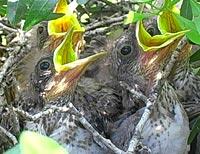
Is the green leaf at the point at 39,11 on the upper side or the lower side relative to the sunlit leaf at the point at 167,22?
upper

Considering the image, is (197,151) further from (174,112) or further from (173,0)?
(173,0)

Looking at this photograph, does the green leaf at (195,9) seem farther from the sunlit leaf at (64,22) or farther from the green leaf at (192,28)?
the sunlit leaf at (64,22)

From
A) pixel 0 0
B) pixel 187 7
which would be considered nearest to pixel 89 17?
pixel 0 0

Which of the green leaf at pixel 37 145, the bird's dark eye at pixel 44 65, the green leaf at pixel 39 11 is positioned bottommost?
the bird's dark eye at pixel 44 65

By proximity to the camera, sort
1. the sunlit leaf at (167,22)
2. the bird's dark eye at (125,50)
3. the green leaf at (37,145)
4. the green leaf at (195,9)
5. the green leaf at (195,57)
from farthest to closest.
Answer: the bird's dark eye at (125,50), the green leaf at (195,57), the sunlit leaf at (167,22), the green leaf at (195,9), the green leaf at (37,145)

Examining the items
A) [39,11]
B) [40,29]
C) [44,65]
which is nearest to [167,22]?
[39,11]

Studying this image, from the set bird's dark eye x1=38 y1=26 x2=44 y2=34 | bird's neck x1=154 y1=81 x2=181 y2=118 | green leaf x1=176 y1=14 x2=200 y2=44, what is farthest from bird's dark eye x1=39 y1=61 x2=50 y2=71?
green leaf x1=176 y1=14 x2=200 y2=44

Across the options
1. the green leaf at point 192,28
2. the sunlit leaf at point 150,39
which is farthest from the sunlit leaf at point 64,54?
the green leaf at point 192,28
